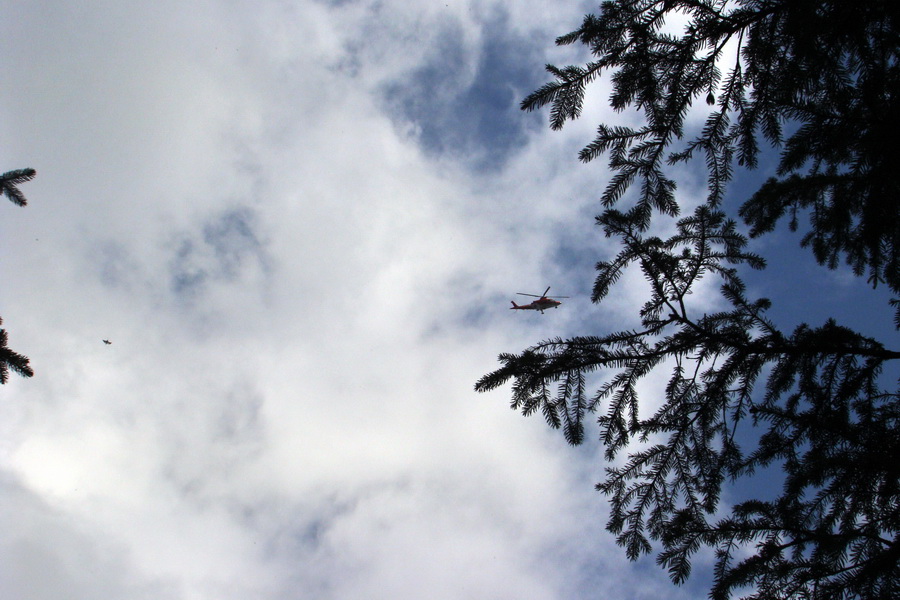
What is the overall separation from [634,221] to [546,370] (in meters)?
1.32

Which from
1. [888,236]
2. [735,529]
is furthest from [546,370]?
[888,236]

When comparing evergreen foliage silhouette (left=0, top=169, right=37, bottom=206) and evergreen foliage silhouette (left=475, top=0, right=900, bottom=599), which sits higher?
evergreen foliage silhouette (left=0, top=169, right=37, bottom=206)

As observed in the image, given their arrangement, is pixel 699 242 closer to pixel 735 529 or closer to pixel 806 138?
pixel 806 138

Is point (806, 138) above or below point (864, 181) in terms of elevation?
above

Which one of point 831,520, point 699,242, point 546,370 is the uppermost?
point 699,242

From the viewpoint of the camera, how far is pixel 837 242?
199 inches

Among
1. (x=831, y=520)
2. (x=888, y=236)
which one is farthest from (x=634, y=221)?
(x=831, y=520)

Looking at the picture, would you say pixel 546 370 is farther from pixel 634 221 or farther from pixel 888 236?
pixel 888 236

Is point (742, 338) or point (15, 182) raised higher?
point (15, 182)

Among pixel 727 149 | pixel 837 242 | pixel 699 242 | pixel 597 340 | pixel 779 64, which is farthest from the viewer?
pixel 837 242

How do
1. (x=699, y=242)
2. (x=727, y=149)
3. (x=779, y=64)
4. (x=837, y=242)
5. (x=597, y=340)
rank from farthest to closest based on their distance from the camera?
(x=837, y=242) → (x=699, y=242) → (x=597, y=340) → (x=727, y=149) → (x=779, y=64)

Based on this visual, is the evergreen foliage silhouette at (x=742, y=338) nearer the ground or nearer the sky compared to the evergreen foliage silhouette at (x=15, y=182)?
nearer the ground

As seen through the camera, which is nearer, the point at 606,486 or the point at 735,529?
the point at 735,529

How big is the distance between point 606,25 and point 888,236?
8.80ft
